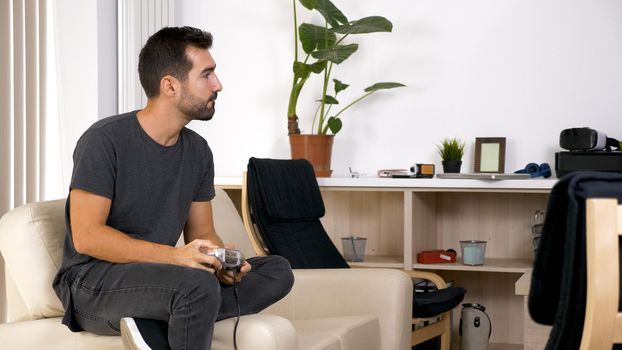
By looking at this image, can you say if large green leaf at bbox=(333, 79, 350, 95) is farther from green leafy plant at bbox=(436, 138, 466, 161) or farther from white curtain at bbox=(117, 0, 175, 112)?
white curtain at bbox=(117, 0, 175, 112)

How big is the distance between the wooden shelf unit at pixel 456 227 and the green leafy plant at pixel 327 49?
359mm

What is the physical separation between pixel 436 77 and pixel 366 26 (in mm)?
510

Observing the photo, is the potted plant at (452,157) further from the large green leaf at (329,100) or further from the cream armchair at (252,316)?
the cream armchair at (252,316)

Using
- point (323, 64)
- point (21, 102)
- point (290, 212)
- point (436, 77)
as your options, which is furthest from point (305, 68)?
point (21, 102)

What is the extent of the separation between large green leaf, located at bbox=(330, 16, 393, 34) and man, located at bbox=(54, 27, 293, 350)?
1.44 metres

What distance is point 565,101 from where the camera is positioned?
4.03 m

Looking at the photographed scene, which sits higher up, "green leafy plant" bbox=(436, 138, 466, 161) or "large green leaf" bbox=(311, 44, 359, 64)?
"large green leaf" bbox=(311, 44, 359, 64)

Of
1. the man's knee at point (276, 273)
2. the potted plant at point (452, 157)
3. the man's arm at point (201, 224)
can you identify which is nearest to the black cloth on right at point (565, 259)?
the man's knee at point (276, 273)

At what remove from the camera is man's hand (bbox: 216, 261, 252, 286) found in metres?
2.25

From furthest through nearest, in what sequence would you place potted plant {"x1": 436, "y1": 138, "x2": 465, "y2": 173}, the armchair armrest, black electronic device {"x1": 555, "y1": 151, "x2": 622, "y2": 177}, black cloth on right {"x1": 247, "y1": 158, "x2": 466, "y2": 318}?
1. potted plant {"x1": 436, "y1": 138, "x2": 465, "y2": 173}
2. black electronic device {"x1": 555, "y1": 151, "x2": 622, "y2": 177}
3. black cloth on right {"x1": 247, "y1": 158, "x2": 466, "y2": 318}
4. the armchair armrest

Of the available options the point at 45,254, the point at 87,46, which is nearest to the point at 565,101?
the point at 87,46

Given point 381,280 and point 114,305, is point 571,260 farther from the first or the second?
point 381,280

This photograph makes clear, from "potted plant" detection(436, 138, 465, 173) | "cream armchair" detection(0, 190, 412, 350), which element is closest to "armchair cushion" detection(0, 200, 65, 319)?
"cream armchair" detection(0, 190, 412, 350)

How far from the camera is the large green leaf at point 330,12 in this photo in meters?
3.88
